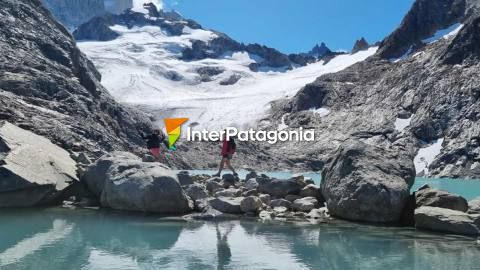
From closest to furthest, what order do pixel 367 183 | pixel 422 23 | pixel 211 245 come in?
pixel 211 245, pixel 367 183, pixel 422 23

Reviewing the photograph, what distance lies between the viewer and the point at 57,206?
19.1 meters

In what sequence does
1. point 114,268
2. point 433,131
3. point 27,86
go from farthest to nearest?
point 433,131 → point 27,86 → point 114,268

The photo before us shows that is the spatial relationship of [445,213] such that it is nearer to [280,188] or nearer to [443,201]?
[443,201]

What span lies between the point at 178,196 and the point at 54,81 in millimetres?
51216

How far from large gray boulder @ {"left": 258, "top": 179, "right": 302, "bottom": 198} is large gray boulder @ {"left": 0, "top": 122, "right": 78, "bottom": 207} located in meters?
7.54

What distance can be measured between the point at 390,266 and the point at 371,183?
5.83 meters

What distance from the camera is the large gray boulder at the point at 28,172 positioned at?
17.6 meters

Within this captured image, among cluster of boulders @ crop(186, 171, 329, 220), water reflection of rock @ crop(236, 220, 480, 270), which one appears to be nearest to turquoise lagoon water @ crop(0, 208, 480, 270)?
water reflection of rock @ crop(236, 220, 480, 270)

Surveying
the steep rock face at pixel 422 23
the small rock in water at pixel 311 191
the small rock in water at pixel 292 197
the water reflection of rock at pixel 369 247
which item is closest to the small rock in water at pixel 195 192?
the small rock in water at pixel 292 197

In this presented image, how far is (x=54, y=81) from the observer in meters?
63.9

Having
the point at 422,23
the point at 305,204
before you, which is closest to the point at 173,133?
the point at 305,204

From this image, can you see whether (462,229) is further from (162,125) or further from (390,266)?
(162,125)

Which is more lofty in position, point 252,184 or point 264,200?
point 252,184

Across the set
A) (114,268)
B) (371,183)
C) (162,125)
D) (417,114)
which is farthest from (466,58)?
(114,268)
